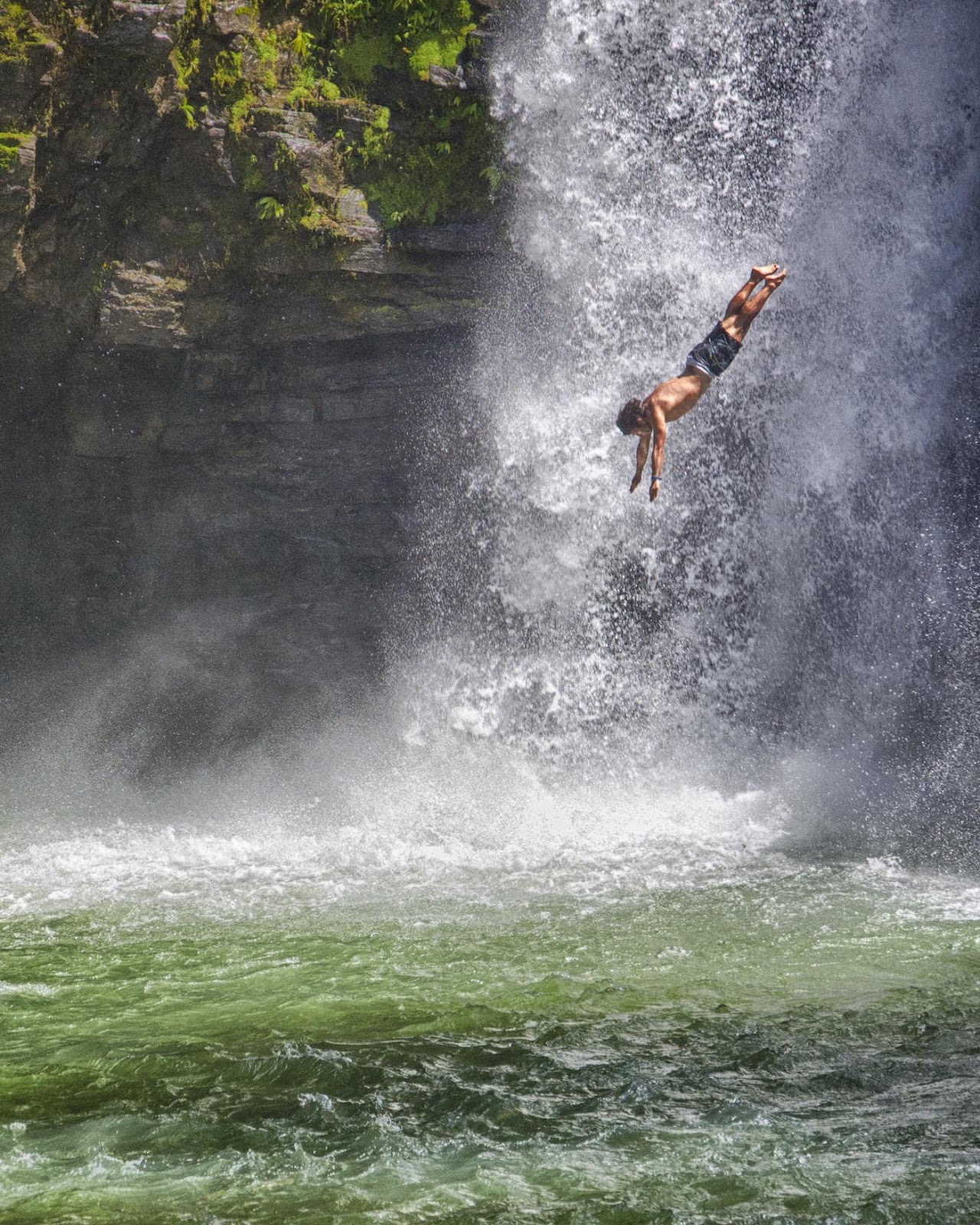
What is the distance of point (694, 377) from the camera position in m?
7.90

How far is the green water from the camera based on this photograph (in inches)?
158

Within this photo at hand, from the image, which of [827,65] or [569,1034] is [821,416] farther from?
[569,1034]

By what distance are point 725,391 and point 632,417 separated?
5.11 meters

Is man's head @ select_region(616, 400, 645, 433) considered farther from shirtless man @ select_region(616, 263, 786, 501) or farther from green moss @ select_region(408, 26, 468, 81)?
green moss @ select_region(408, 26, 468, 81)

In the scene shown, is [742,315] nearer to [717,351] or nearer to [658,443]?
[717,351]

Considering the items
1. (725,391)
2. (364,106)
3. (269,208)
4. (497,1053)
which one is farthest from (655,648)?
(497,1053)

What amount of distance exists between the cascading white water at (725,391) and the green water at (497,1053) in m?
4.60

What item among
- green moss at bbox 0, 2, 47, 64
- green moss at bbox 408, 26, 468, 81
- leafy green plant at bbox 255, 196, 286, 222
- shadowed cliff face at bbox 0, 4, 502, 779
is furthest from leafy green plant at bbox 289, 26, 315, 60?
green moss at bbox 0, 2, 47, 64

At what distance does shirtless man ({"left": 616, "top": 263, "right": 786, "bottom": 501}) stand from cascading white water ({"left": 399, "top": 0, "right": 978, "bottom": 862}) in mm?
4288

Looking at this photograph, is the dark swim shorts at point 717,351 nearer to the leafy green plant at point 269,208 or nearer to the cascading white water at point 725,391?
the cascading white water at point 725,391

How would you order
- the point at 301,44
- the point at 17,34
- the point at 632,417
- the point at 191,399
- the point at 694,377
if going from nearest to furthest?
the point at 632,417 < the point at 694,377 < the point at 17,34 < the point at 301,44 < the point at 191,399

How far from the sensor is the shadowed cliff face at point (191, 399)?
1089 centimetres

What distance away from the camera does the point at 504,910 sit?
25.3 ft

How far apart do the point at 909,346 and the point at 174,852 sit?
9285mm
